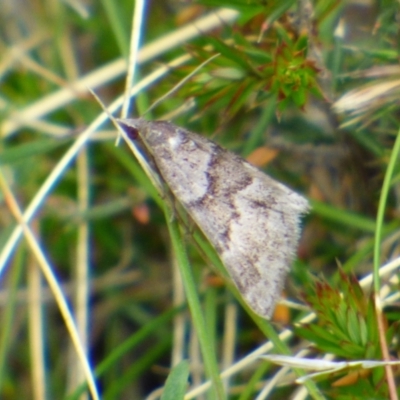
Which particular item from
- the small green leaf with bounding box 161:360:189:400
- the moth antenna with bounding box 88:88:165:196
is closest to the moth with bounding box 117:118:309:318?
the moth antenna with bounding box 88:88:165:196

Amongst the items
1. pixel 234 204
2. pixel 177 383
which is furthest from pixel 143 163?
pixel 177 383

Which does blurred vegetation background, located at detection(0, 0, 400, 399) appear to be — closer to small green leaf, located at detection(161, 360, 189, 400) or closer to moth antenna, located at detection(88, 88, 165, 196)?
small green leaf, located at detection(161, 360, 189, 400)

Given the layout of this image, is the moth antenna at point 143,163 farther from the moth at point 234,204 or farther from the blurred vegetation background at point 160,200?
the blurred vegetation background at point 160,200

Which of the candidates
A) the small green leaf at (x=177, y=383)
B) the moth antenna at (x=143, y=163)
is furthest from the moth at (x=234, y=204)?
the small green leaf at (x=177, y=383)

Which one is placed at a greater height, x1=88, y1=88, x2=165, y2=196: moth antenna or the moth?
x1=88, y1=88, x2=165, y2=196: moth antenna

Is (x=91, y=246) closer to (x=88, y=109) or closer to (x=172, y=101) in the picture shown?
(x=88, y=109)

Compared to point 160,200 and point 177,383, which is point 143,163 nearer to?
point 160,200

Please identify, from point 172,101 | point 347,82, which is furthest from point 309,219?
point 172,101
